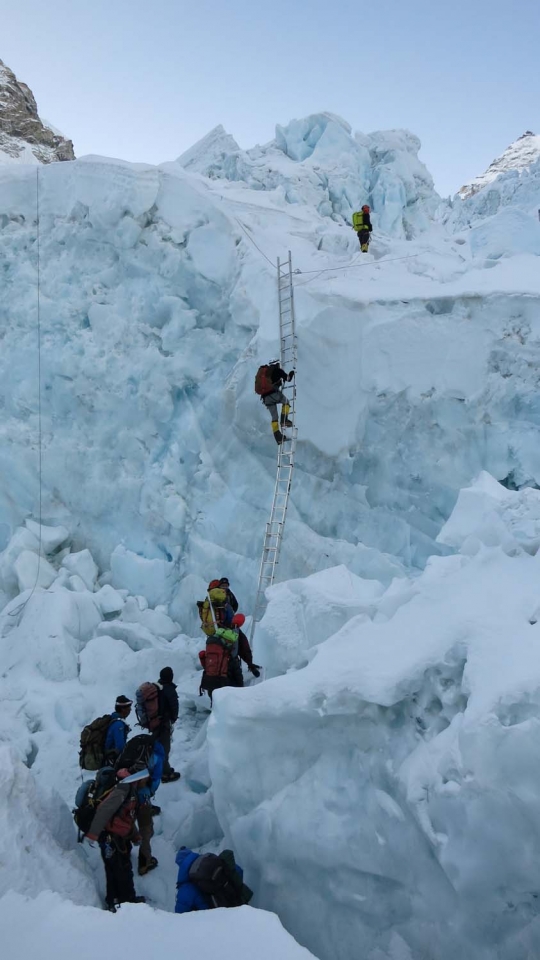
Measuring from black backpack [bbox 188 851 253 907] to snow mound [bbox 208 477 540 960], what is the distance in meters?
0.42

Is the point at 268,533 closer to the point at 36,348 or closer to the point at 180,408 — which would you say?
the point at 180,408

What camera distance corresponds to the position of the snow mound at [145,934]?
193 centimetres

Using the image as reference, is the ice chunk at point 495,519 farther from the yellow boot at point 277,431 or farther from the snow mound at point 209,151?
the snow mound at point 209,151

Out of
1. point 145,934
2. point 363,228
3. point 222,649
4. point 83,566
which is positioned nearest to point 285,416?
point 222,649

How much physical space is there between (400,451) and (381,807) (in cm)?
377

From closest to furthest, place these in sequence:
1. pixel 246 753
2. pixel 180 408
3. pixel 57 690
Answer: pixel 246 753 < pixel 57 690 < pixel 180 408

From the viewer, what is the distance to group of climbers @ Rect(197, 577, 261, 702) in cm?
464

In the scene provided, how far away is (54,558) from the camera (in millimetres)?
7172

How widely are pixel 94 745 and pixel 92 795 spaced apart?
51 centimetres

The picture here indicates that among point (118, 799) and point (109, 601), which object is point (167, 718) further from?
point (109, 601)

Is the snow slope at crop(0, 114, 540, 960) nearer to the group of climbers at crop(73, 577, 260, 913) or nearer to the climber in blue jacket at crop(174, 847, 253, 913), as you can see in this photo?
the group of climbers at crop(73, 577, 260, 913)

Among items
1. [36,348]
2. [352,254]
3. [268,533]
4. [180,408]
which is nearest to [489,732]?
[268,533]

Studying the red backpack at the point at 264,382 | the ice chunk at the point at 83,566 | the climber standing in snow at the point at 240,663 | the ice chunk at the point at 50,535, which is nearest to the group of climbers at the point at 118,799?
the climber standing in snow at the point at 240,663

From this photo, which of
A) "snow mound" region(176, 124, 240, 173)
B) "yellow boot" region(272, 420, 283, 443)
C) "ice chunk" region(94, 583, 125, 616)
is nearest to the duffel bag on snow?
"ice chunk" region(94, 583, 125, 616)
